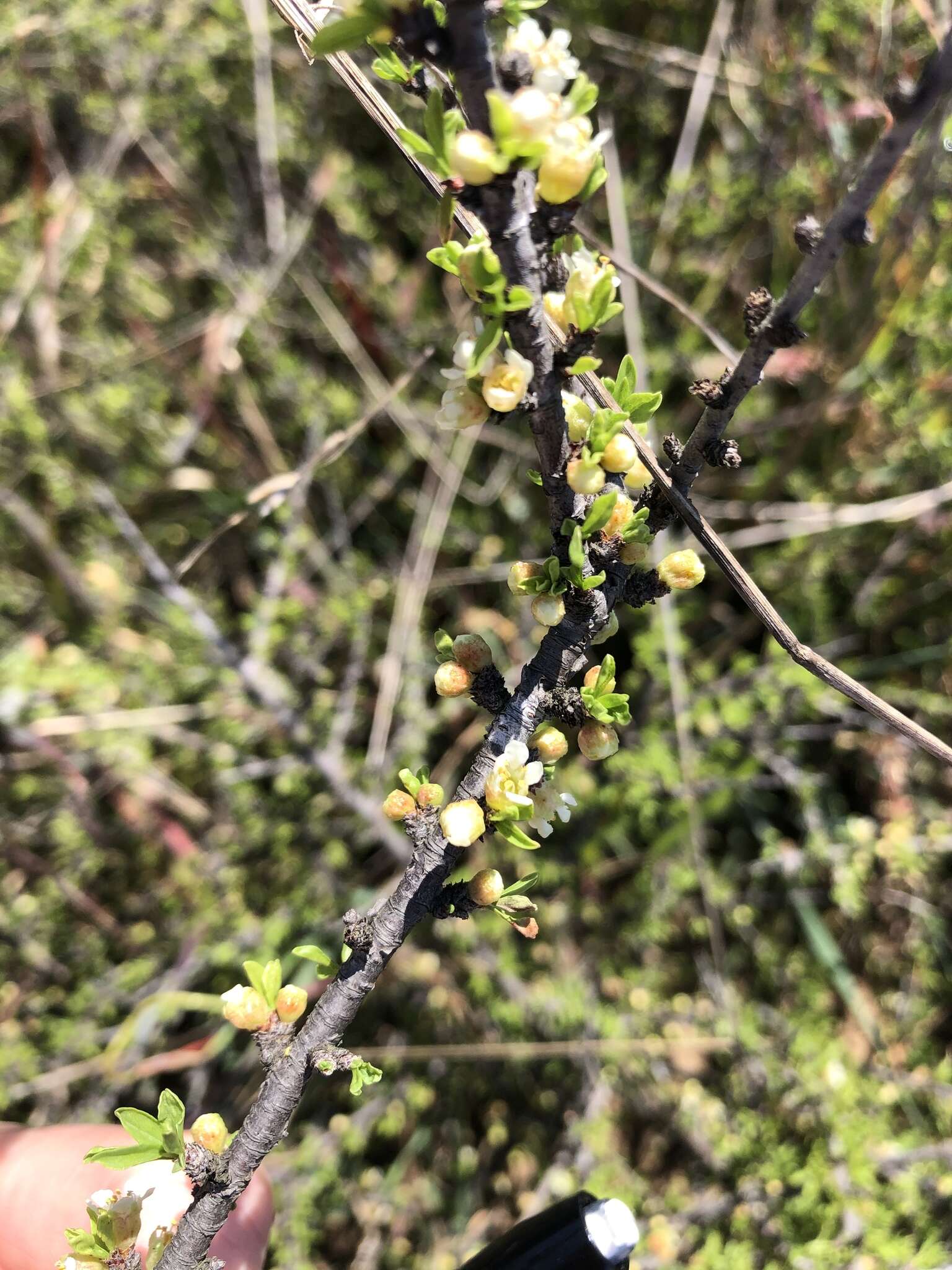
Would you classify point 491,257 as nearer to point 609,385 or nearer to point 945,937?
point 609,385

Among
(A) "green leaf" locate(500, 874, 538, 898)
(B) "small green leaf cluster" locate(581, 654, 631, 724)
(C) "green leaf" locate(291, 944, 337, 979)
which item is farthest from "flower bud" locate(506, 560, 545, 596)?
(C) "green leaf" locate(291, 944, 337, 979)

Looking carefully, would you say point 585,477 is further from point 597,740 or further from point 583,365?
point 597,740

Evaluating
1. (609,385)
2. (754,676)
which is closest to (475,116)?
(609,385)

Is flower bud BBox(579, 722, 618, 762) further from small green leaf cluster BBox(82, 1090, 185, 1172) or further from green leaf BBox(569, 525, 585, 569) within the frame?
small green leaf cluster BBox(82, 1090, 185, 1172)

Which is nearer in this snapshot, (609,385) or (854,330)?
(609,385)

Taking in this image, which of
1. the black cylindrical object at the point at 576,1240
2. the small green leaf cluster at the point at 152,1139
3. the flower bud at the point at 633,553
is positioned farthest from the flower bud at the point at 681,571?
the black cylindrical object at the point at 576,1240

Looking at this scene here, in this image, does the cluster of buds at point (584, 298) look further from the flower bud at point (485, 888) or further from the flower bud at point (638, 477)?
the flower bud at point (485, 888)

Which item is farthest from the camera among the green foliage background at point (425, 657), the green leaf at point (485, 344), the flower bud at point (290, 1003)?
the green foliage background at point (425, 657)
